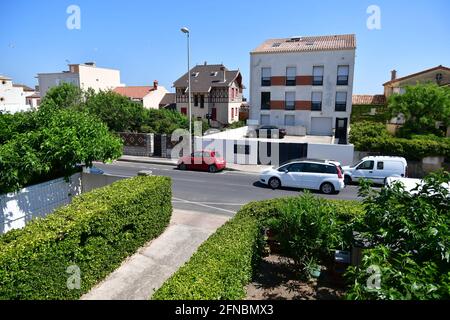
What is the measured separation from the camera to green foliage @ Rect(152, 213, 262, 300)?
13.8 ft

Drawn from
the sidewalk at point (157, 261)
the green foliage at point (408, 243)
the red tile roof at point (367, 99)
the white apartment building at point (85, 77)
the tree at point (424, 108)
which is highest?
the white apartment building at point (85, 77)

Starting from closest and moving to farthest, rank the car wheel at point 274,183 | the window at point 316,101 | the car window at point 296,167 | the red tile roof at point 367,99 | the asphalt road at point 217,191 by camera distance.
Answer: the asphalt road at point 217,191, the car window at point 296,167, the car wheel at point 274,183, the window at point 316,101, the red tile roof at point 367,99

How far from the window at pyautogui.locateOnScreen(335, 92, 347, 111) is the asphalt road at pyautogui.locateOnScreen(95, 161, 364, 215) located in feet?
53.7

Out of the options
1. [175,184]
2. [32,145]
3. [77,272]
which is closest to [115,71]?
[175,184]

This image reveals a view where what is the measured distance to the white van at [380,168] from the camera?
15.6m

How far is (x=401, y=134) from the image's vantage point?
22.1 metres

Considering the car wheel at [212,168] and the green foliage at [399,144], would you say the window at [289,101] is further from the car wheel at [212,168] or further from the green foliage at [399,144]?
the car wheel at [212,168]

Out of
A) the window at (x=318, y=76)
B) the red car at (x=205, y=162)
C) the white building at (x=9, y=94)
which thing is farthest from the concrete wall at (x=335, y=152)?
the white building at (x=9, y=94)

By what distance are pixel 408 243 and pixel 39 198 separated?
935 centimetres

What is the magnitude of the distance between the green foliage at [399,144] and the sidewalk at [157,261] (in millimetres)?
12784

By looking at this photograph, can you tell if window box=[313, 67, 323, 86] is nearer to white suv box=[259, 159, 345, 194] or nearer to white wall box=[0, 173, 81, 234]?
white suv box=[259, 159, 345, 194]

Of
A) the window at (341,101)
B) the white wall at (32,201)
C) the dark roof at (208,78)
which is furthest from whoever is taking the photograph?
the dark roof at (208,78)

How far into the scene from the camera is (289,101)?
105 feet
